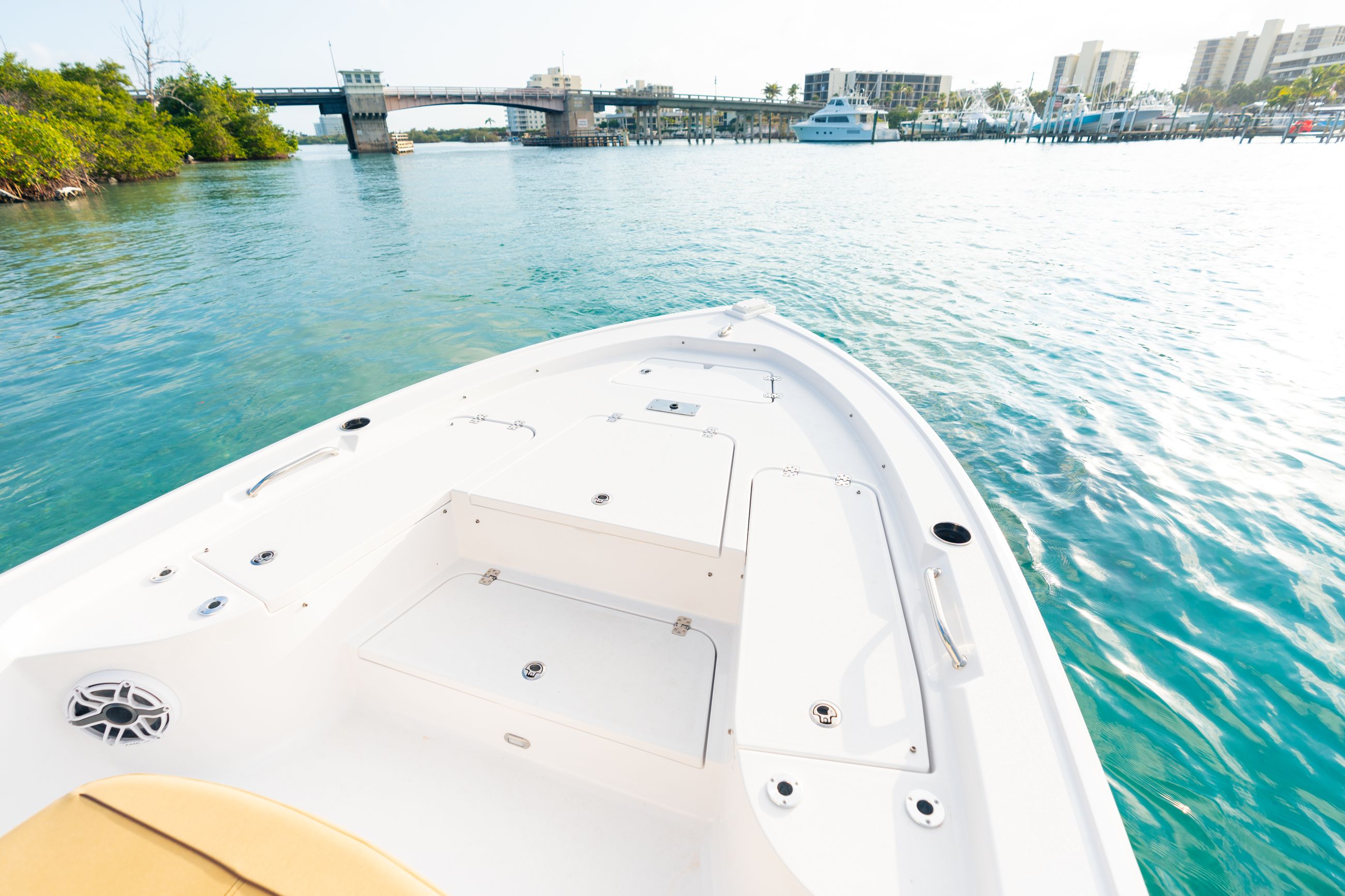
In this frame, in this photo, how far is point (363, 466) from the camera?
2154 millimetres

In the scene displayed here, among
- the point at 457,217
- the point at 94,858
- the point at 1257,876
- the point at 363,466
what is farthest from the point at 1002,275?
the point at 457,217

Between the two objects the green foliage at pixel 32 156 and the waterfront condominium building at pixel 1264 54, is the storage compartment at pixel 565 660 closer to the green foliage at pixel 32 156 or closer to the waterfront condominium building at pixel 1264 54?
the green foliage at pixel 32 156

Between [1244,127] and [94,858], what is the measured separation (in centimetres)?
9666

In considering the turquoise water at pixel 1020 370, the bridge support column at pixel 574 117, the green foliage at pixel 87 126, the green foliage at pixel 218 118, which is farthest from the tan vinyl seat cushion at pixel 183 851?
the bridge support column at pixel 574 117

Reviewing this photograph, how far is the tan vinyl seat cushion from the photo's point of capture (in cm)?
71

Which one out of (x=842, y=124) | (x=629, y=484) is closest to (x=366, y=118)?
(x=842, y=124)

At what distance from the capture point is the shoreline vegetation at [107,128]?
51.3 ft

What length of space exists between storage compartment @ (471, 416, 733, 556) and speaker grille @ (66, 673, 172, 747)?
95cm

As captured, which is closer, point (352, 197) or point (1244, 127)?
point (352, 197)

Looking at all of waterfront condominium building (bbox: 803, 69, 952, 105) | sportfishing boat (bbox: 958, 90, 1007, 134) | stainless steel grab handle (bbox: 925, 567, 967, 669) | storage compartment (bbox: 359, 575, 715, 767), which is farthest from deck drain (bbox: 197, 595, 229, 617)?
waterfront condominium building (bbox: 803, 69, 952, 105)

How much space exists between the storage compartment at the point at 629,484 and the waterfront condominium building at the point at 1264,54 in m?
121

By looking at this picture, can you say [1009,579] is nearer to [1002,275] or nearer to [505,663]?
[505,663]

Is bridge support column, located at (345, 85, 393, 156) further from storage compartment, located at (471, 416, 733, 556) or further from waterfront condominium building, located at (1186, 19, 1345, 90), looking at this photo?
waterfront condominium building, located at (1186, 19, 1345, 90)

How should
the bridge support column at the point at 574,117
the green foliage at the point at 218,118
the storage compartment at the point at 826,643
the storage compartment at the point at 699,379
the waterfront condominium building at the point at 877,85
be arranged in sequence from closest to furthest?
1. the storage compartment at the point at 826,643
2. the storage compartment at the point at 699,379
3. the green foliage at the point at 218,118
4. the bridge support column at the point at 574,117
5. the waterfront condominium building at the point at 877,85
